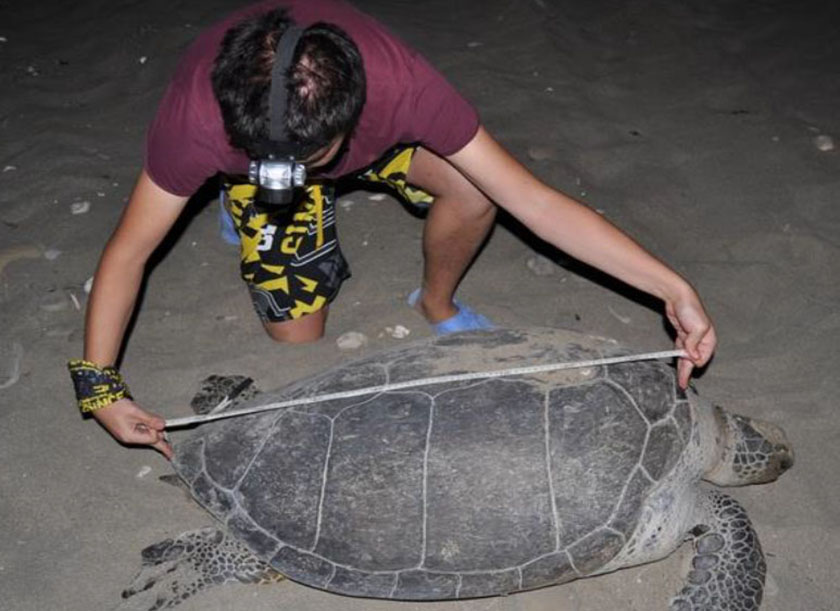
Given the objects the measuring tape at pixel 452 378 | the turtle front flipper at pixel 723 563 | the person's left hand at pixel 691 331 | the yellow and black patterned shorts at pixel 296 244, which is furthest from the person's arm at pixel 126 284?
the turtle front flipper at pixel 723 563

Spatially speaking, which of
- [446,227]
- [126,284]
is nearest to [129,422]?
[126,284]

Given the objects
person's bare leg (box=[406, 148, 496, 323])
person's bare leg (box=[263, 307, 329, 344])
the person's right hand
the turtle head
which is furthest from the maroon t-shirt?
the turtle head

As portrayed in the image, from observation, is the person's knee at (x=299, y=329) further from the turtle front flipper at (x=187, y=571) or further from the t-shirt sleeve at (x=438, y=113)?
the t-shirt sleeve at (x=438, y=113)

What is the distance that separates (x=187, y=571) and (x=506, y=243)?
1545 millimetres

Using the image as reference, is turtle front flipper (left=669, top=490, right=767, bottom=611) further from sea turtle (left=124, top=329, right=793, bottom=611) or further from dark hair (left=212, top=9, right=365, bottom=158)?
dark hair (left=212, top=9, right=365, bottom=158)

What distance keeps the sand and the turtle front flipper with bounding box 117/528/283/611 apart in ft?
0.17

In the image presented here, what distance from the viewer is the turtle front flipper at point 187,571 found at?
1.73 metres

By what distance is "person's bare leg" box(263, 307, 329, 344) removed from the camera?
7.57ft

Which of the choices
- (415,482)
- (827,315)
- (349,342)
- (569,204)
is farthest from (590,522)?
(827,315)

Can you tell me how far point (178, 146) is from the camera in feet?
4.84

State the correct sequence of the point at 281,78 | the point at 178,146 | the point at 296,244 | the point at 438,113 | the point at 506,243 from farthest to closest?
the point at 506,243 → the point at 296,244 → the point at 438,113 → the point at 178,146 → the point at 281,78

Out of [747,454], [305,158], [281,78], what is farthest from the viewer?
[747,454]

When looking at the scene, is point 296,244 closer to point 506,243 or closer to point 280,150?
point 506,243

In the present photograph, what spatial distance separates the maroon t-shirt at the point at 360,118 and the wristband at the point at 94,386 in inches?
18.1
